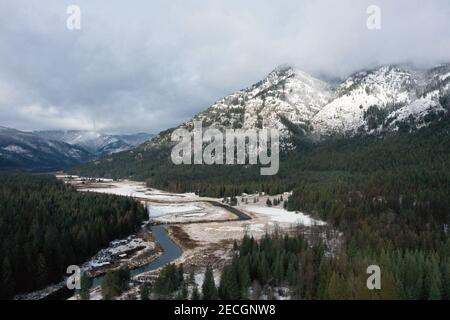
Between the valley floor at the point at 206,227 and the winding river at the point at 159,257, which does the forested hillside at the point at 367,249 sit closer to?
the valley floor at the point at 206,227

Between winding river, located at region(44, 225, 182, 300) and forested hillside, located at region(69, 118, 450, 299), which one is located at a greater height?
forested hillside, located at region(69, 118, 450, 299)

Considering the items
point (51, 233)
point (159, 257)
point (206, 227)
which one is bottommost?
point (159, 257)

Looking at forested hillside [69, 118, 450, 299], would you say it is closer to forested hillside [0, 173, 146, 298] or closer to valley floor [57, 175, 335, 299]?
valley floor [57, 175, 335, 299]

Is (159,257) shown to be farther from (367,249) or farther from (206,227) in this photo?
(367,249)

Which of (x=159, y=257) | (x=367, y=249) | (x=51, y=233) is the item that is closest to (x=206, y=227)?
(x=159, y=257)

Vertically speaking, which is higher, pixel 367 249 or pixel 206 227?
pixel 367 249

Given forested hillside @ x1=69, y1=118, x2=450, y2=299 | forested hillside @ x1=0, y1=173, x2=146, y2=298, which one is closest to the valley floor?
forested hillside @ x1=0, y1=173, x2=146, y2=298

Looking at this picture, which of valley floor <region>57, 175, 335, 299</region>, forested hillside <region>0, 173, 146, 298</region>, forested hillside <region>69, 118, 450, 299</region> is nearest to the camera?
forested hillside <region>69, 118, 450, 299</region>
